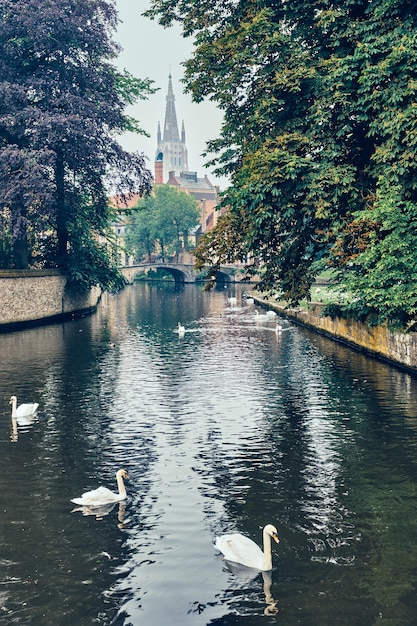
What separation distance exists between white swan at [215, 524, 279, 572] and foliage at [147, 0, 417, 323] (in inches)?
643

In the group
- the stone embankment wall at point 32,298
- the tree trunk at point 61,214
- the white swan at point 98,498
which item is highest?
the tree trunk at point 61,214

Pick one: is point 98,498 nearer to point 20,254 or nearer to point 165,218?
point 20,254

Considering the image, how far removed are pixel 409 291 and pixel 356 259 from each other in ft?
9.12

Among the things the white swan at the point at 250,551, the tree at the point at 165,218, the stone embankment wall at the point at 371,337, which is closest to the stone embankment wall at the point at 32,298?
the stone embankment wall at the point at 371,337

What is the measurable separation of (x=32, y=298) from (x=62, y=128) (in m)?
11.6

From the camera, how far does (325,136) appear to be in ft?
91.9

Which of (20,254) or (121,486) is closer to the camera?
(121,486)

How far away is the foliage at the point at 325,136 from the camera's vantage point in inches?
1024

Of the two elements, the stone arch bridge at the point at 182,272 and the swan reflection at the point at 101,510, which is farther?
the stone arch bridge at the point at 182,272

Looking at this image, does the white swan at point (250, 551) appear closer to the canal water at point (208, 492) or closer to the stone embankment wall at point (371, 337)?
the canal water at point (208, 492)

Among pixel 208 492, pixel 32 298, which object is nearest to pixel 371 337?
pixel 208 492

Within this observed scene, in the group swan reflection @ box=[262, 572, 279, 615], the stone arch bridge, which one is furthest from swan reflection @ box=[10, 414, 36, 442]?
the stone arch bridge

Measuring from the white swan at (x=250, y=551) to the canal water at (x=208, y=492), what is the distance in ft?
0.60

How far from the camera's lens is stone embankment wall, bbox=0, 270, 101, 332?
45688mm
